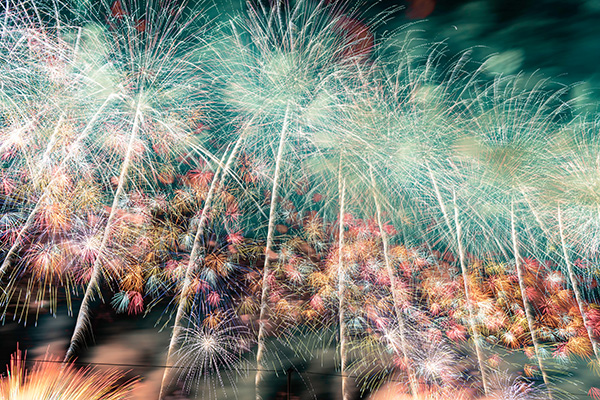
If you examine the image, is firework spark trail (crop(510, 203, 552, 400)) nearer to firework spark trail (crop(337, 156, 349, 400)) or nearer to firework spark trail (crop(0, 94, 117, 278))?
firework spark trail (crop(337, 156, 349, 400))

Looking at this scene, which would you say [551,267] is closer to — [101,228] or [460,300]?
[460,300]

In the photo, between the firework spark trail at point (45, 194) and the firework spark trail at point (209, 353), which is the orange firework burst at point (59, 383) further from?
the firework spark trail at point (45, 194)

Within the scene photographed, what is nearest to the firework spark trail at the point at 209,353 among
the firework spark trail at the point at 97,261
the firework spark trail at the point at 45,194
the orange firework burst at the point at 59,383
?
the orange firework burst at the point at 59,383

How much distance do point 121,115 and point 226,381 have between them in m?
10.2

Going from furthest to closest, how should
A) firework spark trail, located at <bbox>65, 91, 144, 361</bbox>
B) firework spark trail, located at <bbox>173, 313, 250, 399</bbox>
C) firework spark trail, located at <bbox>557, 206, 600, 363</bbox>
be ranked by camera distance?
firework spark trail, located at <bbox>557, 206, 600, 363</bbox> < firework spark trail, located at <bbox>65, 91, 144, 361</bbox> < firework spark trail, located at <bbox>173, 313, 250, 399</bbox>

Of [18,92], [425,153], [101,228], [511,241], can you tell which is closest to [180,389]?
[101,228]

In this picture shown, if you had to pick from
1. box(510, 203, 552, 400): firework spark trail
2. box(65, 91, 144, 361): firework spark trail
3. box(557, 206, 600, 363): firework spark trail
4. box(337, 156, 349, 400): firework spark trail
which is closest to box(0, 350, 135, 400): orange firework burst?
box(65, 91, 144, 361): firework spark trail

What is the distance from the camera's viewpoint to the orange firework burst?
9078mm

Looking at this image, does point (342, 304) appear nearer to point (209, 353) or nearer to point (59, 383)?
point (209, 353)

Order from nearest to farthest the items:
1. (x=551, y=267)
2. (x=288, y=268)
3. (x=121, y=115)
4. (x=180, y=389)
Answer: (x=180, y=389) < (x=121, y=115) < (x=288, y=268) < (x=551, y=267)

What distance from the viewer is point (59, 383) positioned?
31.6 feet

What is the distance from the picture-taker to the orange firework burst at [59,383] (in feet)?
29.8

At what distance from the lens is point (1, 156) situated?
46.8ft

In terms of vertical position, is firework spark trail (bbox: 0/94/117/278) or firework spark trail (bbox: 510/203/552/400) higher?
firework spark trail (bbox: 0/94/117/278)
